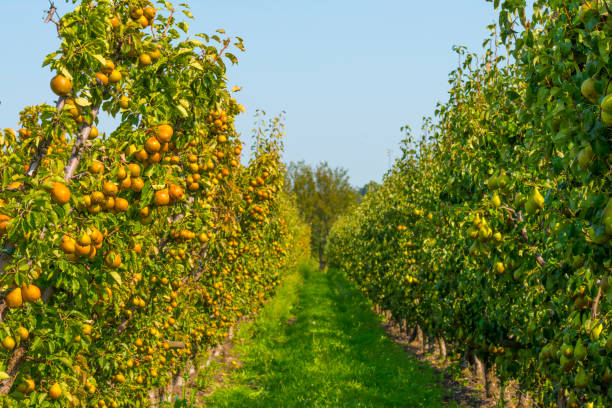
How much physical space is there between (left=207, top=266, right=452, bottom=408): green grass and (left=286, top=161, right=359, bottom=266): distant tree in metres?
36.6

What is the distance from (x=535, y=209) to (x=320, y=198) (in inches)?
2145

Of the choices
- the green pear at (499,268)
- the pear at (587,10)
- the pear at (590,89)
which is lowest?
the green pear at (499,268)

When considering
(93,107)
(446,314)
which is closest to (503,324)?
(446,314)

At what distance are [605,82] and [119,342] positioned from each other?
180 inches

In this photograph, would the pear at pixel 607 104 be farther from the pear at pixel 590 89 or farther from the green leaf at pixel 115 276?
the green leaf at pixel 115 276

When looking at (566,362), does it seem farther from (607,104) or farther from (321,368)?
(321,368)

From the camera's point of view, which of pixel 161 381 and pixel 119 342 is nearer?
pixel 119 342

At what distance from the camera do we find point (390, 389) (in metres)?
9.95

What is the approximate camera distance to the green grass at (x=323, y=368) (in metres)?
9.23

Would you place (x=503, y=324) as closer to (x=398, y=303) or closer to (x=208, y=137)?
(x=208, y=137)

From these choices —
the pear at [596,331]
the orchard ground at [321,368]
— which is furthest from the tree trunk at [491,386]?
the pear at [596,331]

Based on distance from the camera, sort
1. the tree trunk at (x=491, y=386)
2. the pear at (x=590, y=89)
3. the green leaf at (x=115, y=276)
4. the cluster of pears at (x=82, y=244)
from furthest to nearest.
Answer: the tree trunk at (x=491, y=386) < the green leaf at (x=115, y=276) < the cluster of pears at (x=82, y=244) < the pear at (x=590, y=89)

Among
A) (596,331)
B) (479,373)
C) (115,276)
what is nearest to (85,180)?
(115,276)

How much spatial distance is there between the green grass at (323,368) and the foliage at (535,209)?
4.81 feet
